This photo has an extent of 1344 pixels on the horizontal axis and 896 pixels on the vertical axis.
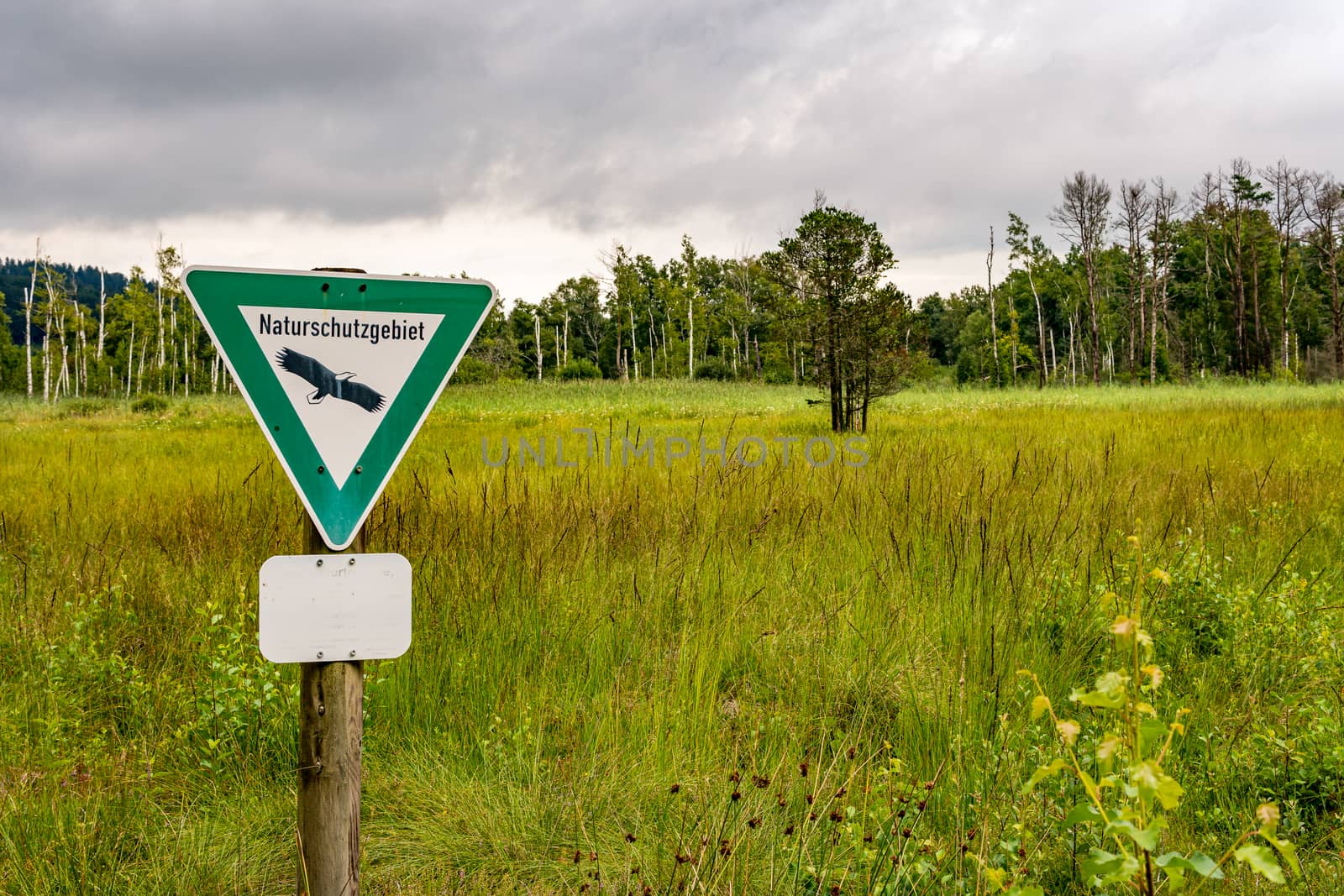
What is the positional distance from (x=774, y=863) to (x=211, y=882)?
150 centimetres

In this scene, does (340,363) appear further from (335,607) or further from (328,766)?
(328,766)

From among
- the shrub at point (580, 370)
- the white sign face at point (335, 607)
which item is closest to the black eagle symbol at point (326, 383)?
the white sign face at point (335, 607)

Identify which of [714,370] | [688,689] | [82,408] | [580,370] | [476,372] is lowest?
[688,689]

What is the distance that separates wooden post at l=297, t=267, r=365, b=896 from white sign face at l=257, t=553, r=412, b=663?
0.04 metres

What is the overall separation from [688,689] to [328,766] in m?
1.49

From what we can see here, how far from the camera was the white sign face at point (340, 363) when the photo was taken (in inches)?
60.9

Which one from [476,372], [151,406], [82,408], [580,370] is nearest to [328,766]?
[151,406]

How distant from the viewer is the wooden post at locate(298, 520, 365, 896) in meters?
1.59

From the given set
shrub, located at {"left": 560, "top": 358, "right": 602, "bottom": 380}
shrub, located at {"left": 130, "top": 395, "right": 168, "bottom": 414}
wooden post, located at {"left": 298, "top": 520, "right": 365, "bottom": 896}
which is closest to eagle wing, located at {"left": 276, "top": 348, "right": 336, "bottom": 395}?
wooden post, located at {"left": 298, "top": 520, "right": 365, "bottom": 896}

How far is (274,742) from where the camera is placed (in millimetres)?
2627

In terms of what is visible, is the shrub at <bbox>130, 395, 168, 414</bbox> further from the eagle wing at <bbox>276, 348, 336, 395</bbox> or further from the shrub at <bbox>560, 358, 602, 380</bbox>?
the shrub at <bbox>560, 358, 602, 380</bbox>

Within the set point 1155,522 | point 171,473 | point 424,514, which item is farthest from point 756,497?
point 171,473

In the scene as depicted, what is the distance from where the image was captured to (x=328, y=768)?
161 cm

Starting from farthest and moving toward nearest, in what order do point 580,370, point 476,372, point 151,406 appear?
point 580,370
point 476,372
point 151,406
